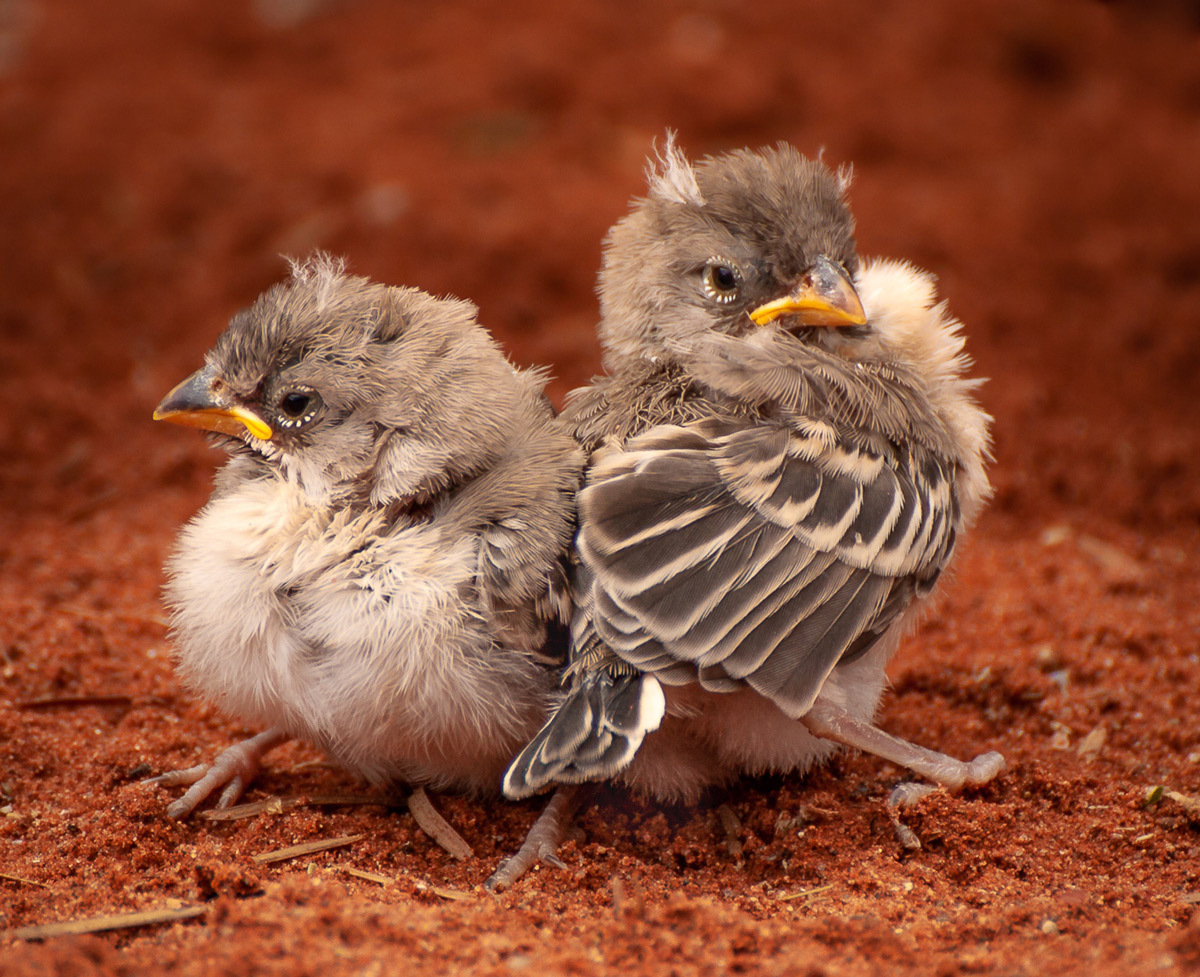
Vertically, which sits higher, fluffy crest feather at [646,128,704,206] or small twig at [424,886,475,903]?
fluffy crest feather at [646,128,704,206]

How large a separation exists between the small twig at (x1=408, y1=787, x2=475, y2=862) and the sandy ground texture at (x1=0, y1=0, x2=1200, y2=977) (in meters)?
0.03

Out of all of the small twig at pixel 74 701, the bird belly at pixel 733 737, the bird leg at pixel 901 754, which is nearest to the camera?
the bird belly at pixel 733 737

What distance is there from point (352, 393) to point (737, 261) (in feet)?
4.18

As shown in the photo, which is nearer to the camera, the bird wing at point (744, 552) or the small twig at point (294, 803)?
the bird wing at point (744, 552)

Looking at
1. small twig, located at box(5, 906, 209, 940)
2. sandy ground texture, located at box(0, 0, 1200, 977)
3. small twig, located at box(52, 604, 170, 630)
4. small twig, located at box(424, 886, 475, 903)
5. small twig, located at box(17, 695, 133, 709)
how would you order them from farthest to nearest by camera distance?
small twig, located at box(52, 604, 170, 630) → small twig, located at box(17, 695, 133, 709) → small twig, located at box(424, 886, 475, 903) → sandy ground texture, located at box(0, 0, 1200, 977) → small twig, located at box(5, 906, 209, 940)

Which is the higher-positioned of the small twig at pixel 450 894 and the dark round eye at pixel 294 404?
the dark round eye at pixel 294 404

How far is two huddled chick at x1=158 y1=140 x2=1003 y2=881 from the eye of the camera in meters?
2.85

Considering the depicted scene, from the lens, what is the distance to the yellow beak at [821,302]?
3.43m

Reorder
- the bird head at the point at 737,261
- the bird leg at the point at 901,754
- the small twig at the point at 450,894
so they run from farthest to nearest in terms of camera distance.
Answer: the bird head at the point at 737,261, the bird leg at the point at 901,754, the small twig at the point at 450,894

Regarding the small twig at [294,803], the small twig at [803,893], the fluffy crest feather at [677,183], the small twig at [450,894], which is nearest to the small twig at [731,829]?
the small twig at [803,893]

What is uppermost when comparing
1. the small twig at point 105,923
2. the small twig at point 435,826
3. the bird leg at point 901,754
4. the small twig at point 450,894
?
the bird leg at point 901,754

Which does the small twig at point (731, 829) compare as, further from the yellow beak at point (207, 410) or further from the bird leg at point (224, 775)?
the yellow beak at point (207, 410)

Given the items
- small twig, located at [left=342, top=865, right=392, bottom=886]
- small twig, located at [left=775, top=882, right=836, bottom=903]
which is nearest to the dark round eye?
small twig, located at [left=342, top=865, right=392, bottom=886]

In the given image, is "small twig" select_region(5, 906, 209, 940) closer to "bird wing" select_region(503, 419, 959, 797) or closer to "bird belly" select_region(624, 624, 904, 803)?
"bird wing" select_region(503, 419, 959, 797)
